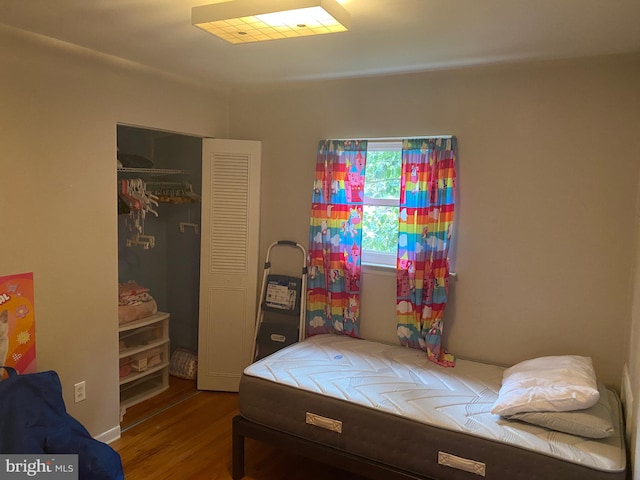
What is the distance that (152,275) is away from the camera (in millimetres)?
4305

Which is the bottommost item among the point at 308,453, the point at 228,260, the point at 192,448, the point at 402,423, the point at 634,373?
the point at 192,448

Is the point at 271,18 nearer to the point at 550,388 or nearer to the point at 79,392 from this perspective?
the point at 550,388

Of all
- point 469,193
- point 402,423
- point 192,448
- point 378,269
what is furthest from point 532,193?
point 192,448

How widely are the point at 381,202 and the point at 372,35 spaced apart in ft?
4.13

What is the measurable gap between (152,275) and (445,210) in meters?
2.62

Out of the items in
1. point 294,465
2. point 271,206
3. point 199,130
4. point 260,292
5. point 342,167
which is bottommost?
point 294,465

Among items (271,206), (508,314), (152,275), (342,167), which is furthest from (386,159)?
(152,275)

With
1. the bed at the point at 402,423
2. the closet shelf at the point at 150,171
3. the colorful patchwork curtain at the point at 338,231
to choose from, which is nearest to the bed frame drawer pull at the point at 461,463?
the bed at the point at 402,423

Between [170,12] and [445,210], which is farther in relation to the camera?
[445,210]

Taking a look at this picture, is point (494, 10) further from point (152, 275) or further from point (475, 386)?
point (152, 275)

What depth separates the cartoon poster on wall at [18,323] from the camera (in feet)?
8.17

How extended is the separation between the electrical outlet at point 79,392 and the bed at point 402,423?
0.97 meters

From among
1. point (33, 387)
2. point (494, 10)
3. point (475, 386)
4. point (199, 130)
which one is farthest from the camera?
point (199, 130)

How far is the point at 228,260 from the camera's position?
147 inches
